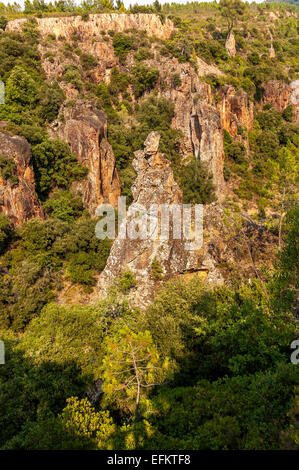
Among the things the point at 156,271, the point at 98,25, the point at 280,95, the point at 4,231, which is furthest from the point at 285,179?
the point at 98,25

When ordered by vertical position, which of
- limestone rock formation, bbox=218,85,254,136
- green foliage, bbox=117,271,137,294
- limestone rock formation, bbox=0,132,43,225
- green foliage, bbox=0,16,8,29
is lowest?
green foliage, bbox=117,271,137,294

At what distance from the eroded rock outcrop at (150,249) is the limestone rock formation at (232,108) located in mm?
31901

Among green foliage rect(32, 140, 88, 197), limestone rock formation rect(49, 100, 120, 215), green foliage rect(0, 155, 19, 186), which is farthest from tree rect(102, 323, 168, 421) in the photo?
green foliage rect(32, 140, 88, 197)

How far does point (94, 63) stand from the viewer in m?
49.4

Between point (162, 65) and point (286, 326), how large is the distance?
53.9 meters

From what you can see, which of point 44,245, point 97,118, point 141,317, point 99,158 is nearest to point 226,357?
point 141,317

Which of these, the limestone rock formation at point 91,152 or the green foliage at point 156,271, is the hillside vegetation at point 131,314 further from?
the limestone rock formation at point 91,152

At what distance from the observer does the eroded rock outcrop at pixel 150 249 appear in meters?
17.4

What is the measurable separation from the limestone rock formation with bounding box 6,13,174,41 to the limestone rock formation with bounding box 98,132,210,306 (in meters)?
47.6

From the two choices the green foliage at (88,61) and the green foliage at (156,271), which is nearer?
the green foliage at (156,271)

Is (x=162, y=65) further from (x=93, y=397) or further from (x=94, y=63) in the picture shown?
(x=93, y=397)

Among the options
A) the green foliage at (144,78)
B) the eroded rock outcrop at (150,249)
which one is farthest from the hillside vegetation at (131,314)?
the eroded rock outcrop at (150,249)

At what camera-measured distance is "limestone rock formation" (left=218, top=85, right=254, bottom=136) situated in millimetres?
47438

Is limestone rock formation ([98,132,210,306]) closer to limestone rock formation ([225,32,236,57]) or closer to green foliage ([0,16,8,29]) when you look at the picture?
green foliage ([0,16,8,29])
